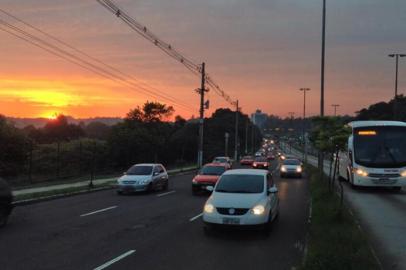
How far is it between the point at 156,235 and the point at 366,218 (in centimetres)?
657

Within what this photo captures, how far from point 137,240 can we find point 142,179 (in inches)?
501

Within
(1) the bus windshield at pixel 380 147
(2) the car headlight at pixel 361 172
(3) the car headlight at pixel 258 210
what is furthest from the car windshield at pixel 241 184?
(1) the bus windshield at pixel 380 147

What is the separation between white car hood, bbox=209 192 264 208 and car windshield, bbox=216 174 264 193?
418 mm

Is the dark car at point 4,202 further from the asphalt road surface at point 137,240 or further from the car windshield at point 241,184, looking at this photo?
the car windshield at point 241,184

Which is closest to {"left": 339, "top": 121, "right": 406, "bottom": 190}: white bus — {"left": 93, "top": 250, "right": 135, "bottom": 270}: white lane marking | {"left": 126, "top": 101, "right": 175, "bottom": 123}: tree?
{"left": 93, "top": 250, "right": 135, "bottom": 270}: white lane marking

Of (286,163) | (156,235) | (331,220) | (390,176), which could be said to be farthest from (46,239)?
(286,163)

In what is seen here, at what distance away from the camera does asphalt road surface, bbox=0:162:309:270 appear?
9.52 metres

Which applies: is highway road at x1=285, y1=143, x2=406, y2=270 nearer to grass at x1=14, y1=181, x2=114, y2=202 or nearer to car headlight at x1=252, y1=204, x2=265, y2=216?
car headlight at x1=252, y1=204, x2=265, y2=216

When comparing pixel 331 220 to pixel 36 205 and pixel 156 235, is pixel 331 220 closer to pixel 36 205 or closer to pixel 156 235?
pixel 156 235

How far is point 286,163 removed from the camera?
42406 mm

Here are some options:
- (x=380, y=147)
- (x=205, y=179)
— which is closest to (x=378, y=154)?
(x=380, y=147)

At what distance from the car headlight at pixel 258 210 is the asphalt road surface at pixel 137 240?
606 mm

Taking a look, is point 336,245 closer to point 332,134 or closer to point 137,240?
point 137,240

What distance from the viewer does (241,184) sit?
1372 centimetres
